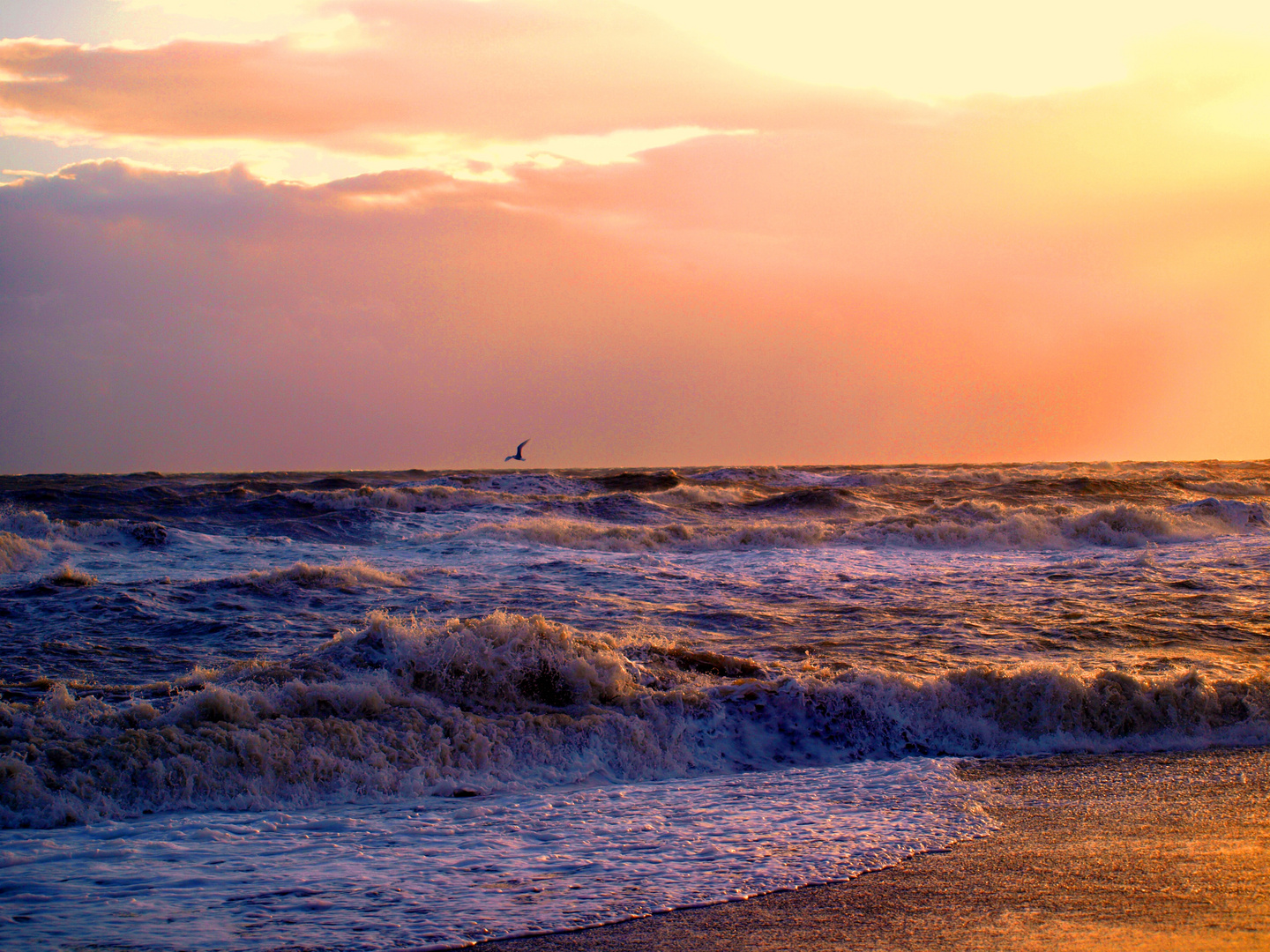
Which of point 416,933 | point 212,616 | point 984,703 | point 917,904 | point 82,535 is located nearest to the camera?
point 416,933

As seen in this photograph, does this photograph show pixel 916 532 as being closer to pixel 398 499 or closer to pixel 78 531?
pixel 398 499

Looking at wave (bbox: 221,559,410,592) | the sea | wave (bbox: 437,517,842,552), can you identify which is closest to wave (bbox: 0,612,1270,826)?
the sea

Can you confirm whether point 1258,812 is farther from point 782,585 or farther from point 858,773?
point 782,585

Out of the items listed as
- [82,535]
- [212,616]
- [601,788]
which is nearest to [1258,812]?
[601,788]

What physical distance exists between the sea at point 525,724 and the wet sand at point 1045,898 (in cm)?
21

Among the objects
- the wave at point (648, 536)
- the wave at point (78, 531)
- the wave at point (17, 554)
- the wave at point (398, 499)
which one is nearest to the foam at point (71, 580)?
the wave at point (17, 554)

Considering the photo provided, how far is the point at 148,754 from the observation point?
18.5 ft

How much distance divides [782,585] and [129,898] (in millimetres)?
10686

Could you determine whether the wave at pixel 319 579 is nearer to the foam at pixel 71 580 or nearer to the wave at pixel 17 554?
the foam at pixel 71 580

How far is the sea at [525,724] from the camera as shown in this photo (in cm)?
412

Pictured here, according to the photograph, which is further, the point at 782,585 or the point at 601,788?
the point at 782,585

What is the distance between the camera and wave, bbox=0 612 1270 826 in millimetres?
5633

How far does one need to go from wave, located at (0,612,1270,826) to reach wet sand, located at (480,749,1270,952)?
6.03ft

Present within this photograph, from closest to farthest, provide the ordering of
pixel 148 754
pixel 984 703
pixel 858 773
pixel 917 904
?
pixel 917 904 → pixel 148 754 → pixel 858 773 → pixel 984 703
